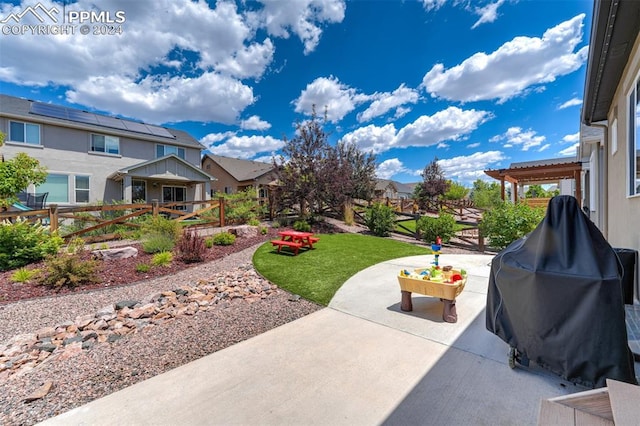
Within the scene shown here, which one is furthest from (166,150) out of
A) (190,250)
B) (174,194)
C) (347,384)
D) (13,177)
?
(347,384)

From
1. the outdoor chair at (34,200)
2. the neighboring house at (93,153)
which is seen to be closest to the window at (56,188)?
the neighboring house at (93,153)

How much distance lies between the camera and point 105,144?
1609 cm

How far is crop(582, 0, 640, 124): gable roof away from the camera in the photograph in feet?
9.52

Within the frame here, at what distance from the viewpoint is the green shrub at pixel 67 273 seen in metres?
5.05

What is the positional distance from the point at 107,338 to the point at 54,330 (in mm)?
876

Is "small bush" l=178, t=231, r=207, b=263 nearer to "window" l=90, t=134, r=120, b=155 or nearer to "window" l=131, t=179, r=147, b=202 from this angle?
"window" l=131, t=179, r=147, b=202

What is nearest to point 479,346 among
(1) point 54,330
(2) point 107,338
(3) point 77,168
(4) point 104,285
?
(2) point 107,338

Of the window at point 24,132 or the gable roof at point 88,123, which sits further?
the gable roof at point 88,123

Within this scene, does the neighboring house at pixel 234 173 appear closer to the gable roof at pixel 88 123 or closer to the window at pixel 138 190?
the gable roof at pixel 88 123

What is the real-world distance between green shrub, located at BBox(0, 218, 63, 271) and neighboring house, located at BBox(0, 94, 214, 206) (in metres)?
9.54

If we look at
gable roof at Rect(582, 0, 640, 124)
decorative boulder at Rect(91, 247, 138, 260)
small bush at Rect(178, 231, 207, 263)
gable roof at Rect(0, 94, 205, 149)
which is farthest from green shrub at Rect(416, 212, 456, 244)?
gable roof at Rect(0, 94, 205, 149)

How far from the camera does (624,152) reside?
4383 millimetres

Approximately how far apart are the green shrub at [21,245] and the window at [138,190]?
36.2 feet

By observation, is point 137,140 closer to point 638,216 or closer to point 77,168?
point 77,168
